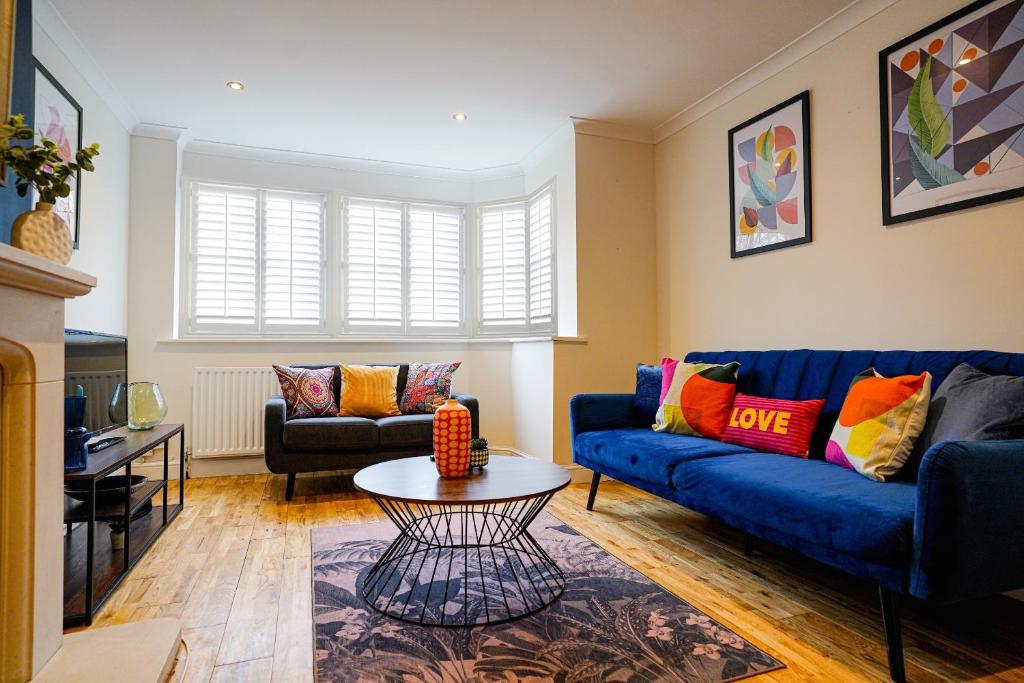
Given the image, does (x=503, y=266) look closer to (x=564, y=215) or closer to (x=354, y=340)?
(x=564, y=215)

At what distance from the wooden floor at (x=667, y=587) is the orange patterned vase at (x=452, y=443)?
69 centimetres

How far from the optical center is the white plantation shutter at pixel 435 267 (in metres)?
4.99

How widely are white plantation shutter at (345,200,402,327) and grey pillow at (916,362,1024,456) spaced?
3.83 m

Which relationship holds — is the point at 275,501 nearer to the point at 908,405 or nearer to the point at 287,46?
the point at 287,46

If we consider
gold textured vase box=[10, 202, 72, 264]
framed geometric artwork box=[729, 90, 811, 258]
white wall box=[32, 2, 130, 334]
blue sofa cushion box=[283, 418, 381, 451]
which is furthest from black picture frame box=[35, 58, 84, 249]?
framed geometric artwork box=[729, 90, 811, 258]

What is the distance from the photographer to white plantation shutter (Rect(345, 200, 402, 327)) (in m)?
4.79

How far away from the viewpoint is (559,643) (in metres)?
1.79

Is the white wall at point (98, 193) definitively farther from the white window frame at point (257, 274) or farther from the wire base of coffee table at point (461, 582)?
the wire base of coffee table at point (461, 582)

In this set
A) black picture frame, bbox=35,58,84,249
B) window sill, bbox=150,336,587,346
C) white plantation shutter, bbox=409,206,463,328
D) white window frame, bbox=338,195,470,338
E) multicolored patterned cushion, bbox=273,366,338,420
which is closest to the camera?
black picture frame, bbox=35,58,84,249

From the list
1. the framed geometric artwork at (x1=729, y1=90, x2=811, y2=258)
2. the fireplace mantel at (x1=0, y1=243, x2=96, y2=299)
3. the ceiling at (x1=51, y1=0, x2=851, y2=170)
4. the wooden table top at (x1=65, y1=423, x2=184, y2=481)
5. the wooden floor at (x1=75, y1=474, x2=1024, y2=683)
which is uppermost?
the ceiling at (x1=51, y1=0, x2=851, y2=170)

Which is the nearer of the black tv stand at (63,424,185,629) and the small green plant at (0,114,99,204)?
the small green plant at (0,114,99,204)

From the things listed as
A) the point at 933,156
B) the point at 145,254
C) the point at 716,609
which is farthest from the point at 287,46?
the point at 716,609

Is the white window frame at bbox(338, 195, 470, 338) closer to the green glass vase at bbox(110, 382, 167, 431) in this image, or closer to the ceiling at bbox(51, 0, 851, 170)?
the ceiling at bbox(51, 0, 851, 170)

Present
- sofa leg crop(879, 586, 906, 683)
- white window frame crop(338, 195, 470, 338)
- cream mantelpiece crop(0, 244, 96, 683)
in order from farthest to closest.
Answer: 1. white window frame crop(338, 195, 470, 338)
2. sofa leg crop(879, 586, 906, 683)
3. cream mantelpiece crop(0, 244, 96, 683)
